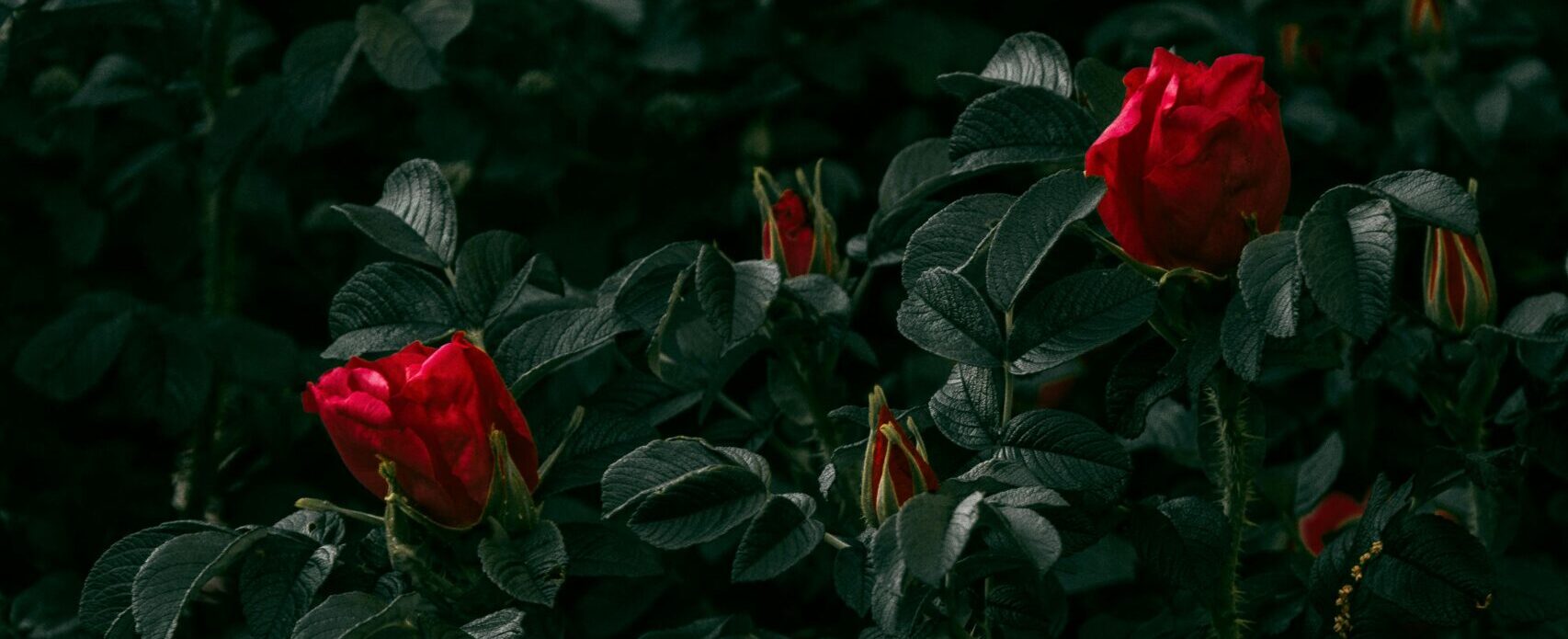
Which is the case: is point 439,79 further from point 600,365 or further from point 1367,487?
point 1367,487

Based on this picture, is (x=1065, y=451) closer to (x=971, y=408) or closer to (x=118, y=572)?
(x=971, y=408)

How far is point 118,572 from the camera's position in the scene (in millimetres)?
982

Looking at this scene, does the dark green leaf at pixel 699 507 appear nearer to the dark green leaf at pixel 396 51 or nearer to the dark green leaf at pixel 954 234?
the dark green leaf at pixel 954 234

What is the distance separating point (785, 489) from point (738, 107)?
2.69 feet

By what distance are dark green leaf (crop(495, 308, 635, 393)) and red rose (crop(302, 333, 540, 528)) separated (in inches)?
3.4

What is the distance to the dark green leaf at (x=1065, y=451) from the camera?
896 mm

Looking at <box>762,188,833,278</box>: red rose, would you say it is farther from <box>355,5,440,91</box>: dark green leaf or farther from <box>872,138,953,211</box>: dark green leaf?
<box>355,5,440,91</box>: dark green leaf

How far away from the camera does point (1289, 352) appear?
1.00m

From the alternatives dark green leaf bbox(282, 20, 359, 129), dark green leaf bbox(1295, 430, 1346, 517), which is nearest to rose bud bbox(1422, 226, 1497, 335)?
dark green leaf bbox(1295, 430, 1346, 517)

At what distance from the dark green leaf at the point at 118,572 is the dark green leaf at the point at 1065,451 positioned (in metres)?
0.49

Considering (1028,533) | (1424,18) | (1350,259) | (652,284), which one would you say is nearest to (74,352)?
(652,284)

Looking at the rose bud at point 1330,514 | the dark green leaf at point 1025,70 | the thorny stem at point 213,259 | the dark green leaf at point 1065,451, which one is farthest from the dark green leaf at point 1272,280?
the thorny stem at point 213,259

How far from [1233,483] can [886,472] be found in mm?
300

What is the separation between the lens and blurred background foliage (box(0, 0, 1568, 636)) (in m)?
1.50
